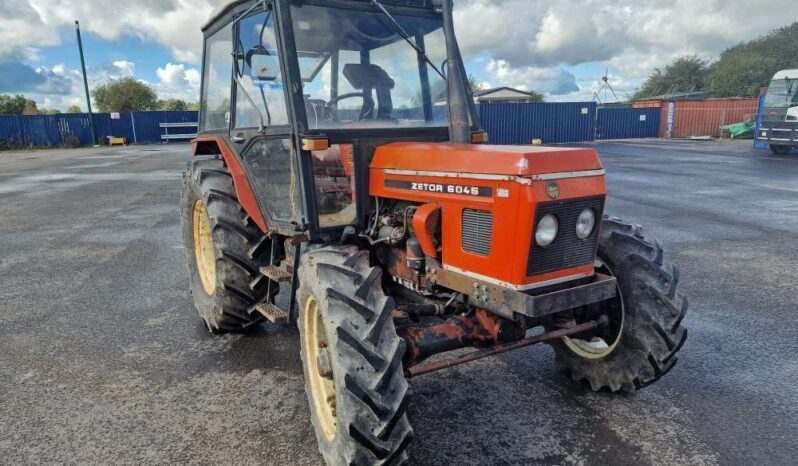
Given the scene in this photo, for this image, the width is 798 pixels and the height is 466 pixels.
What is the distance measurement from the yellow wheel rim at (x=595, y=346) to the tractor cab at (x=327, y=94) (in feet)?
4.87

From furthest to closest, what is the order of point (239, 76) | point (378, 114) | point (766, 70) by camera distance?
point (766, 70) < point (239, 76) < point (378, 114)

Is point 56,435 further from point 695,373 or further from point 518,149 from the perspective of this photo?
point 695,373

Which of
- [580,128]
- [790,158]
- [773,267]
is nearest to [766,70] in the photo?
[580,128]

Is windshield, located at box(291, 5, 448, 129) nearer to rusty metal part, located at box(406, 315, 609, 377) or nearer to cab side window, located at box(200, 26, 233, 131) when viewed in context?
cab side window, located at box(200, 26, 233, 131)

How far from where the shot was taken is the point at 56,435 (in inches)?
126

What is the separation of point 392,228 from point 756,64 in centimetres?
5747

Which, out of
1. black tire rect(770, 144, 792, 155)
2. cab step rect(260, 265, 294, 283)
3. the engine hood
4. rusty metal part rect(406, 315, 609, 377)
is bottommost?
black tire rect(770, 144, 792, 155)

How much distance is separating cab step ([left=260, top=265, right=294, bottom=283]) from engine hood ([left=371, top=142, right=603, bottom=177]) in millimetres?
1009

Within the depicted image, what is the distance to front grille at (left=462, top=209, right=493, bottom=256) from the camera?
2.78 metres

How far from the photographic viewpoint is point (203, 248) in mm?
4992

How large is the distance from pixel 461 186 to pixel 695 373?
7.34 ft

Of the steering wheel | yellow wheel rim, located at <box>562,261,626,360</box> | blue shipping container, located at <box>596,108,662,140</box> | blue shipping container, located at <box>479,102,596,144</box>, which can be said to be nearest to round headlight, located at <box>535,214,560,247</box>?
yellow wheel rim, located at <box>562,261,626,360</box>

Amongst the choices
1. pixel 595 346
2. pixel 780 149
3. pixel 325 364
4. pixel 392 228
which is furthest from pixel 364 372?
pixel 780 149

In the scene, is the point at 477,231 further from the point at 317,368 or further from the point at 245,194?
the point at 245,194
